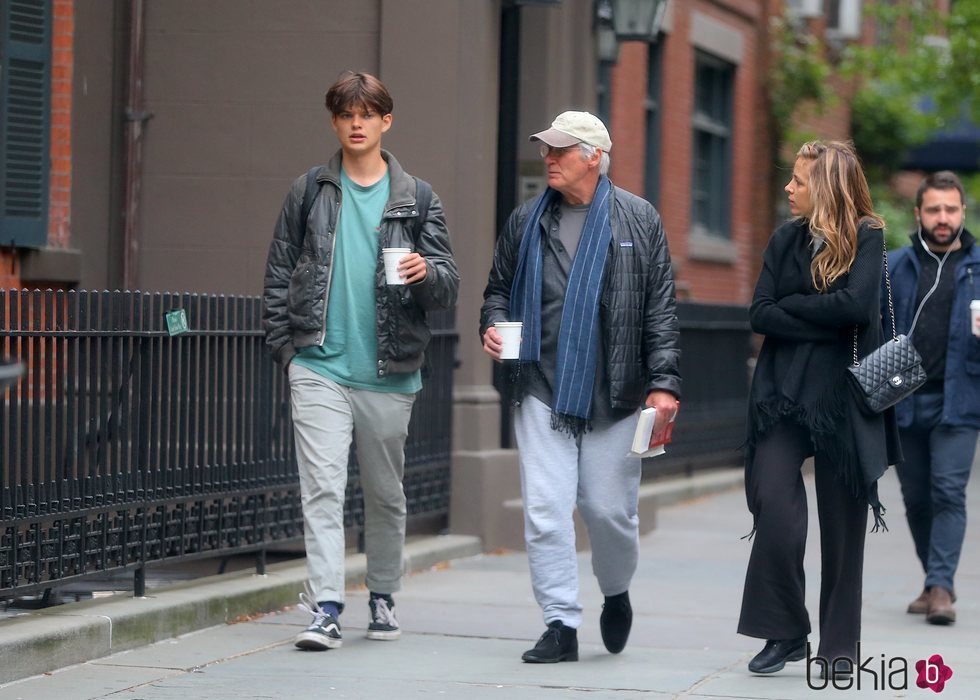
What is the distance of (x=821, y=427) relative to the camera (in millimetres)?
6332

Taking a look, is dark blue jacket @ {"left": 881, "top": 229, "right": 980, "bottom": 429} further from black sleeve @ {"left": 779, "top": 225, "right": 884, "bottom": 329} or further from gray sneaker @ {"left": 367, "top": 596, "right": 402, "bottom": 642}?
gray sneaker @ {"left": 367, "top": 596, "right": 402, "bottom": 642}

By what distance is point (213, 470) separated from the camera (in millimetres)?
7770

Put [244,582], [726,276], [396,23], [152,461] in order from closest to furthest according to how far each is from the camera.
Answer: [152,461] → [244,582] → [396,23] → [726,276]

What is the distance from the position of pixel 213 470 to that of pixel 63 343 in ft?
4.30

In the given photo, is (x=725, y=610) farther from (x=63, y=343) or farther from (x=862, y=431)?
(x=63, y=343)

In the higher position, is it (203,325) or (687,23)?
(687,23)

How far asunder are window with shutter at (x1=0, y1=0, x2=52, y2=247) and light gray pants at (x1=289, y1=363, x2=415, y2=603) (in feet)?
8.86

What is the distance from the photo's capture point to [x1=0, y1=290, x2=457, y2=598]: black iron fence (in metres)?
6.43

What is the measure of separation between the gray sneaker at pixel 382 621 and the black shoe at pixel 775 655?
151 cm

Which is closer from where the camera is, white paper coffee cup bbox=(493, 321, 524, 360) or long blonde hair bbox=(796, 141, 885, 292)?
white paper coffee cup bbox=(493, 321, 524, 360)

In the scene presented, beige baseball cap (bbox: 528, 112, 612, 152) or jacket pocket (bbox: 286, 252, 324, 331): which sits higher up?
beige baseball cap (bbox: 528, 112, 612, 152)

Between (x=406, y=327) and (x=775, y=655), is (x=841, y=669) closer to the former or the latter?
(x=775, y=655)

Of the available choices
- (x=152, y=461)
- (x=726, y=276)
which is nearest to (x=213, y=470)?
(x=152, y=461)
